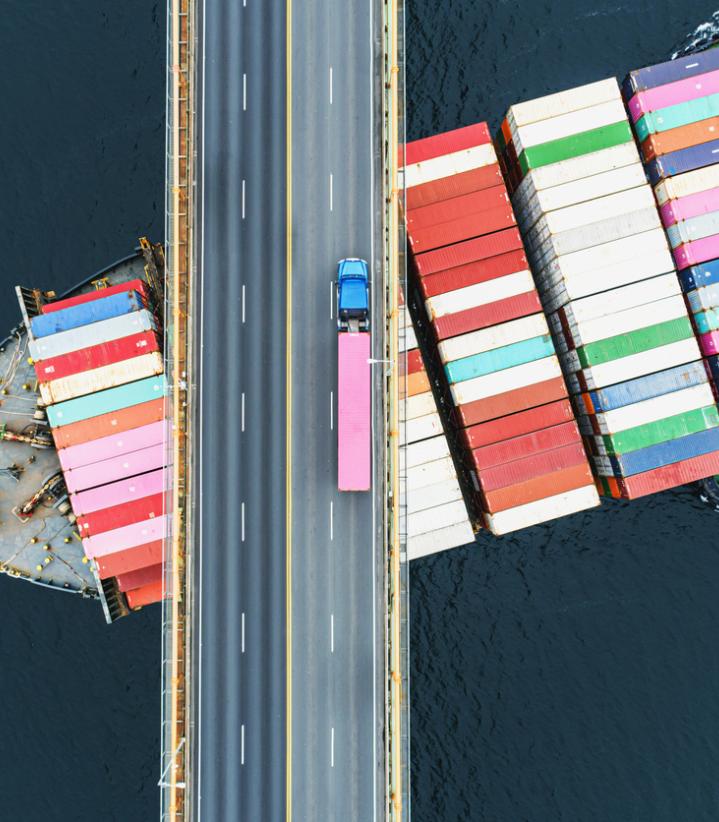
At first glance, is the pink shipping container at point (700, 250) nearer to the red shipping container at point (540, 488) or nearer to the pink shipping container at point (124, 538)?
the red shipping container at point (540, 488)

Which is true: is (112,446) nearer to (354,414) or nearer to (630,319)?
(354,414)

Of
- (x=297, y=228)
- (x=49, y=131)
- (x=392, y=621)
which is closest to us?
(x=392, y=621)

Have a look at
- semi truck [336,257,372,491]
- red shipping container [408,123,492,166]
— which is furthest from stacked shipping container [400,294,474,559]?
red shipping container [408,123,492,166]

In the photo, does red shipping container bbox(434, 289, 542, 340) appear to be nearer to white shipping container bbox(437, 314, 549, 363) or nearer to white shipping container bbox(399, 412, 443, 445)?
white shipping container bbox(437, 314, 549, 363)

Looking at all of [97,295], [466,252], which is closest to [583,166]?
[466,252]

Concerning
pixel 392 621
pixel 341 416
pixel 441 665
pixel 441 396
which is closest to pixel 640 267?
pixel 441 396

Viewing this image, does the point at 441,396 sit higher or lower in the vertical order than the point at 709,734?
higher

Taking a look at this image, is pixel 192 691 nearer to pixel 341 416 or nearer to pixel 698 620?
pixel 341 416
